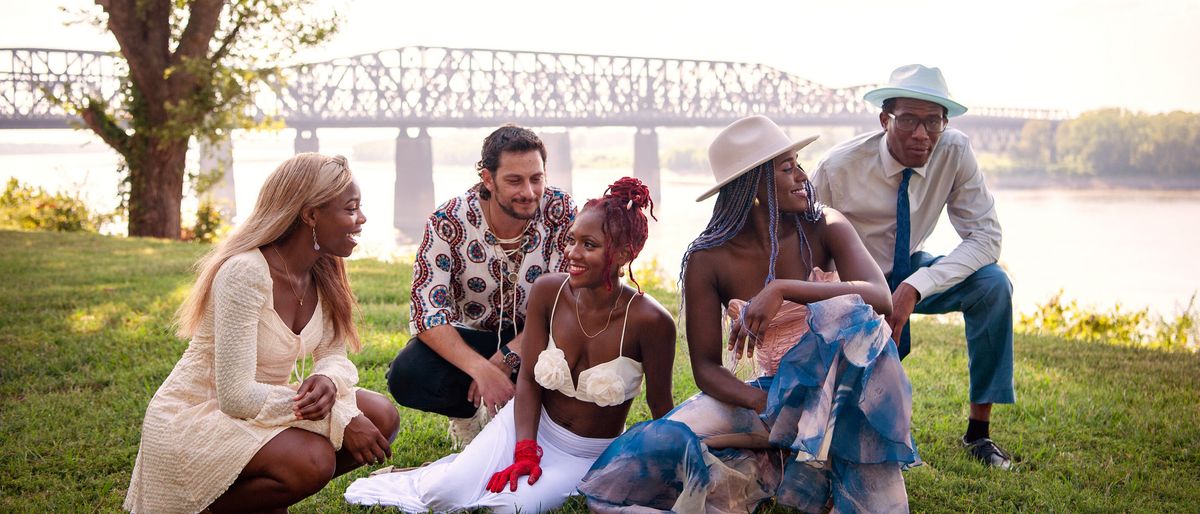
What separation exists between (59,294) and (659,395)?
6483mm

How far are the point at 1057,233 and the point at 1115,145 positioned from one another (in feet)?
46.0

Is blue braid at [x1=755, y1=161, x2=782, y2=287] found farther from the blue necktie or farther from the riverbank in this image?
the riverbank

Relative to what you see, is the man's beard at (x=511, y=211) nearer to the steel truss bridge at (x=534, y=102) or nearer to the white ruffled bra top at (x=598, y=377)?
the white ruffled bra top at (x=598, y=377)

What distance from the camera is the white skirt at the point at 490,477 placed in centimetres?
321

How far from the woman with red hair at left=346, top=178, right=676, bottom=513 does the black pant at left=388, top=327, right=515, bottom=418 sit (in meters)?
0.38

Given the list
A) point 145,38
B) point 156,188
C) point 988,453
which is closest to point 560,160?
point 156,188

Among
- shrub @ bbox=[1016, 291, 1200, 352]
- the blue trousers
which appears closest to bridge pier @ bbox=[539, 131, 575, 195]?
shrub @ bbox=[1016, 291, 1200, 352]

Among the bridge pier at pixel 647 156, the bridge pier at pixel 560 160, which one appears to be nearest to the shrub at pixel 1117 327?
the bridge pier at pixel 647 156

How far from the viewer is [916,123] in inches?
157

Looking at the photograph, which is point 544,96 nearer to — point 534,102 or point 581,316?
point 534,102

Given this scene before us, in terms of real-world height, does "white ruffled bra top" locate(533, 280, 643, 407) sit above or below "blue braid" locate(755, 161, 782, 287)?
below

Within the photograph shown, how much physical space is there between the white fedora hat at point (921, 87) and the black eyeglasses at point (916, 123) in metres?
0.07

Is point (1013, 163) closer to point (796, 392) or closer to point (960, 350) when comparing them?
point (960, 350)

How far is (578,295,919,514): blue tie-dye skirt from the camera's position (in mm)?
2783
